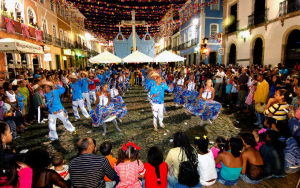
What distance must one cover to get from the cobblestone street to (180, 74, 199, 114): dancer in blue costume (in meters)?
0.70

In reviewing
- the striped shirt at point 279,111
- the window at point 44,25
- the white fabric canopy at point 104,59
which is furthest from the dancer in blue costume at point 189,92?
the window at point 44,25

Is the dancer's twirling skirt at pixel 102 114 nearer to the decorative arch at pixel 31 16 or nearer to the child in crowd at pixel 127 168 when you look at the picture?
the child in crowd at pixel 127 168

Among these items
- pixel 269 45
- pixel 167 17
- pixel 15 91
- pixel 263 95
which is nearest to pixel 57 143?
pixel 15 91

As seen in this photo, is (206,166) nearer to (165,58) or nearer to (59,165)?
(59,165)

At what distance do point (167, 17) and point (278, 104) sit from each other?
16405 millimetres

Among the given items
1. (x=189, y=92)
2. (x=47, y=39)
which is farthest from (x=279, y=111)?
(x=47, y=39)

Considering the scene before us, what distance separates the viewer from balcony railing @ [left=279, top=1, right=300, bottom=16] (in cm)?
1083

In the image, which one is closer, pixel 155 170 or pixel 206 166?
pixel 155 170

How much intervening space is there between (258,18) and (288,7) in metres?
2.80

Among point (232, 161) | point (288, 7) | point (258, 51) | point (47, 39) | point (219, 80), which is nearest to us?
point (232, 161)

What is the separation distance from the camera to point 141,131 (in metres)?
6.04

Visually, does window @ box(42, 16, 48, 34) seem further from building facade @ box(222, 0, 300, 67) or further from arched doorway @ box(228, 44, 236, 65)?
arched doorway @ box(228, 44, 236, 65)

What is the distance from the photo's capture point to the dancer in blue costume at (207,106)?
5.94 m

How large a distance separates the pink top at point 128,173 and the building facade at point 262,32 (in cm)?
1363
